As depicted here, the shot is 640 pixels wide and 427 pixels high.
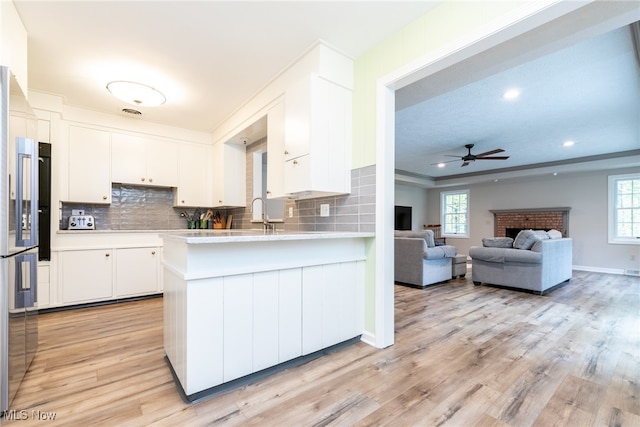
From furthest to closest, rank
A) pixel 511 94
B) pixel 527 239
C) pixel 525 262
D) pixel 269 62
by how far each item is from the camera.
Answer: pixel 527 239 → pixel 525 262 → pixel 511 94 → pixel 269 62

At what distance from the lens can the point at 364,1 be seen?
1.95m

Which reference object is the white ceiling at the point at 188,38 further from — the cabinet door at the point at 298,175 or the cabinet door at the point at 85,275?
the cabinet door at the point at 85,275

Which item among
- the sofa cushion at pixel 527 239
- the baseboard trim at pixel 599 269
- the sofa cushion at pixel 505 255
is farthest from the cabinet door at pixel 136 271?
the baseboard trim at pixel 599 269

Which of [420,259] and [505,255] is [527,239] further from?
[420,259]

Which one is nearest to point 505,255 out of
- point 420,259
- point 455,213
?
point 420,259

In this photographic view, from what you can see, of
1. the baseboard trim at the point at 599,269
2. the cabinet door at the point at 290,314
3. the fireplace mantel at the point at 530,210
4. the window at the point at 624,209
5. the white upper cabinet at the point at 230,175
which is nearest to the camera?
the cabinet door at the point at 290,314

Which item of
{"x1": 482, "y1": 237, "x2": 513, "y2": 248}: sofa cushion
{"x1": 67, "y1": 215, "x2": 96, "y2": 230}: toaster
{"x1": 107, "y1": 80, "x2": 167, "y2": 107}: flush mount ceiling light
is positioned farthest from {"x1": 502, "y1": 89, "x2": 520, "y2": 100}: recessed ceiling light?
{"x1": 67, "y1": 215, "x2": 96, "y2": 230}: toaster

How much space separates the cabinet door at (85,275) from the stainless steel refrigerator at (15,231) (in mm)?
1641

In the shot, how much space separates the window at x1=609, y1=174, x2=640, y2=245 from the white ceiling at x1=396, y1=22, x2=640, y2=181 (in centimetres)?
90

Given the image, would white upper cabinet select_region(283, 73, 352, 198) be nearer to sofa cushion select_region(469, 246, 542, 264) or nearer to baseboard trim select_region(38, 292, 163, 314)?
baseboard trim select_region(38, 292, 163, 314)

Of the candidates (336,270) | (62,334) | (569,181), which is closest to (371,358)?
(336,270)

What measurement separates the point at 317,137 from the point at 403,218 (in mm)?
7065

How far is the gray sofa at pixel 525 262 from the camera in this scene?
413cm

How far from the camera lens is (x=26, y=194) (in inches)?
68.3
